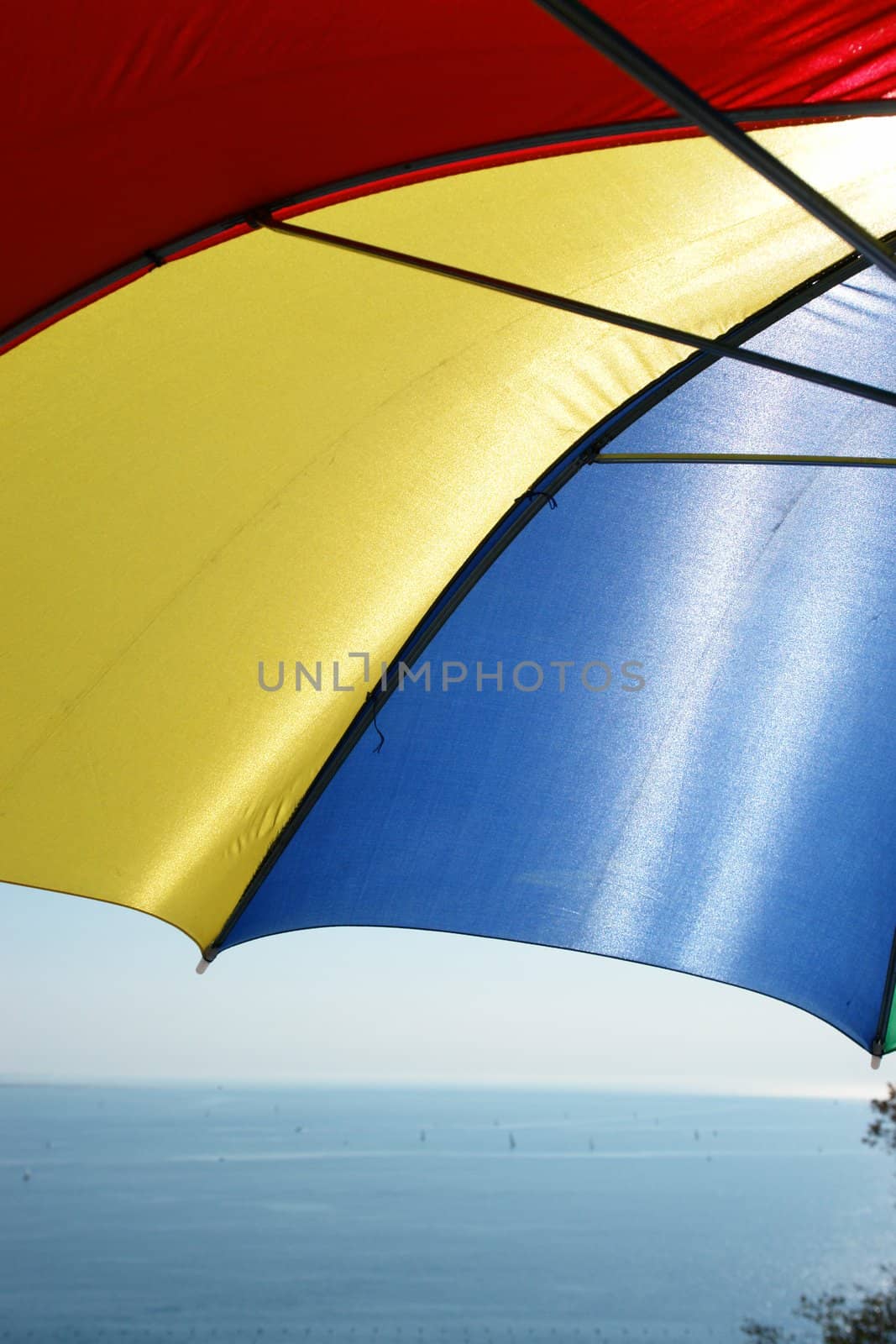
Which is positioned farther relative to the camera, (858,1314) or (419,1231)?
(419,1231)

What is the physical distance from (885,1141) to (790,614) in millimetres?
4172

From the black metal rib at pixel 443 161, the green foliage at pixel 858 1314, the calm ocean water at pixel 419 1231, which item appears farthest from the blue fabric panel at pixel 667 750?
the calm ocean water at pixel 419 1231

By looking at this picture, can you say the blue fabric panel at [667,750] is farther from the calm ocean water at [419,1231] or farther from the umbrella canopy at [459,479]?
the calm ocean water at [419,1231]

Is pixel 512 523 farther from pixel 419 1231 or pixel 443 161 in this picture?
pixel 419 1231

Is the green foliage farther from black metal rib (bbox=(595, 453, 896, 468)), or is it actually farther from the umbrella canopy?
black metal rib (bbox=(595, 453, 896, 468))

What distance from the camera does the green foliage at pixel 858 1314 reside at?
4.58 meters

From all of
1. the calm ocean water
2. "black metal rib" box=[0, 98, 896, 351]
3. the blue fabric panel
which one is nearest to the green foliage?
the calm ocean water

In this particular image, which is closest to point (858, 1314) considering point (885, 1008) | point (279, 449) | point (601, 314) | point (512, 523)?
point (885, 1008)

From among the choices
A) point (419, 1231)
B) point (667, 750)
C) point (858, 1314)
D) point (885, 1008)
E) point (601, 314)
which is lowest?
point (419, 1231)

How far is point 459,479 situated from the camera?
2.02 metres

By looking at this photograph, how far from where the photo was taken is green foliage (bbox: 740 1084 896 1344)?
458 cm

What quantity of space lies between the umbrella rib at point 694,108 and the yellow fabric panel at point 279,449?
0.55 meters

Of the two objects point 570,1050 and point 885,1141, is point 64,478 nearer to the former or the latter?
point 885,1141

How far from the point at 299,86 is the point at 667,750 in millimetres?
1511
